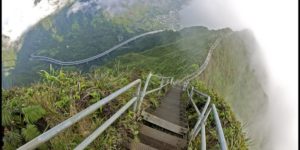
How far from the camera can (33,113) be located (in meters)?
5.95

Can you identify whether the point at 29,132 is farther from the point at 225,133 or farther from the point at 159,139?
the point at 225,133

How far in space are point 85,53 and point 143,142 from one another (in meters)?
171

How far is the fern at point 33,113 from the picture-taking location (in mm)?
→ 5887

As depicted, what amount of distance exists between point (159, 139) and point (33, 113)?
2511 millimetres

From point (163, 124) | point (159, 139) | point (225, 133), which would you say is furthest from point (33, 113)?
point (225, 133)

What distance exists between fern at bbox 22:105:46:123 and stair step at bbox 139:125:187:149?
210cm

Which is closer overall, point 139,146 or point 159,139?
point 139,146

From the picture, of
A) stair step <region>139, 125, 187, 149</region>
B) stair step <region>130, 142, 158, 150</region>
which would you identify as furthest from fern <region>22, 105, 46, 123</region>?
stair step <region>139, 125, 187, 149</region>

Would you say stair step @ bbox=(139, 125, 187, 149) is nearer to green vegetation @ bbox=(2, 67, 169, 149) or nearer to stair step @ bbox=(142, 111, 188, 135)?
green vegetation @ bbox=(2, 67, 169, 149)

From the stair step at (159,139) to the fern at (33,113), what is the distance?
210 cm

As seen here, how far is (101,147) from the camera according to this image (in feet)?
20.1

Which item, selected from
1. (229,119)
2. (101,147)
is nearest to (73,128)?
(101,147)

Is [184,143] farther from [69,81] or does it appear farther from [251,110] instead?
[251,110]

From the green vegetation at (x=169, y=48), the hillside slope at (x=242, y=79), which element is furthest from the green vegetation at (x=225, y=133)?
the green vegetation at (x=169, y=48)
